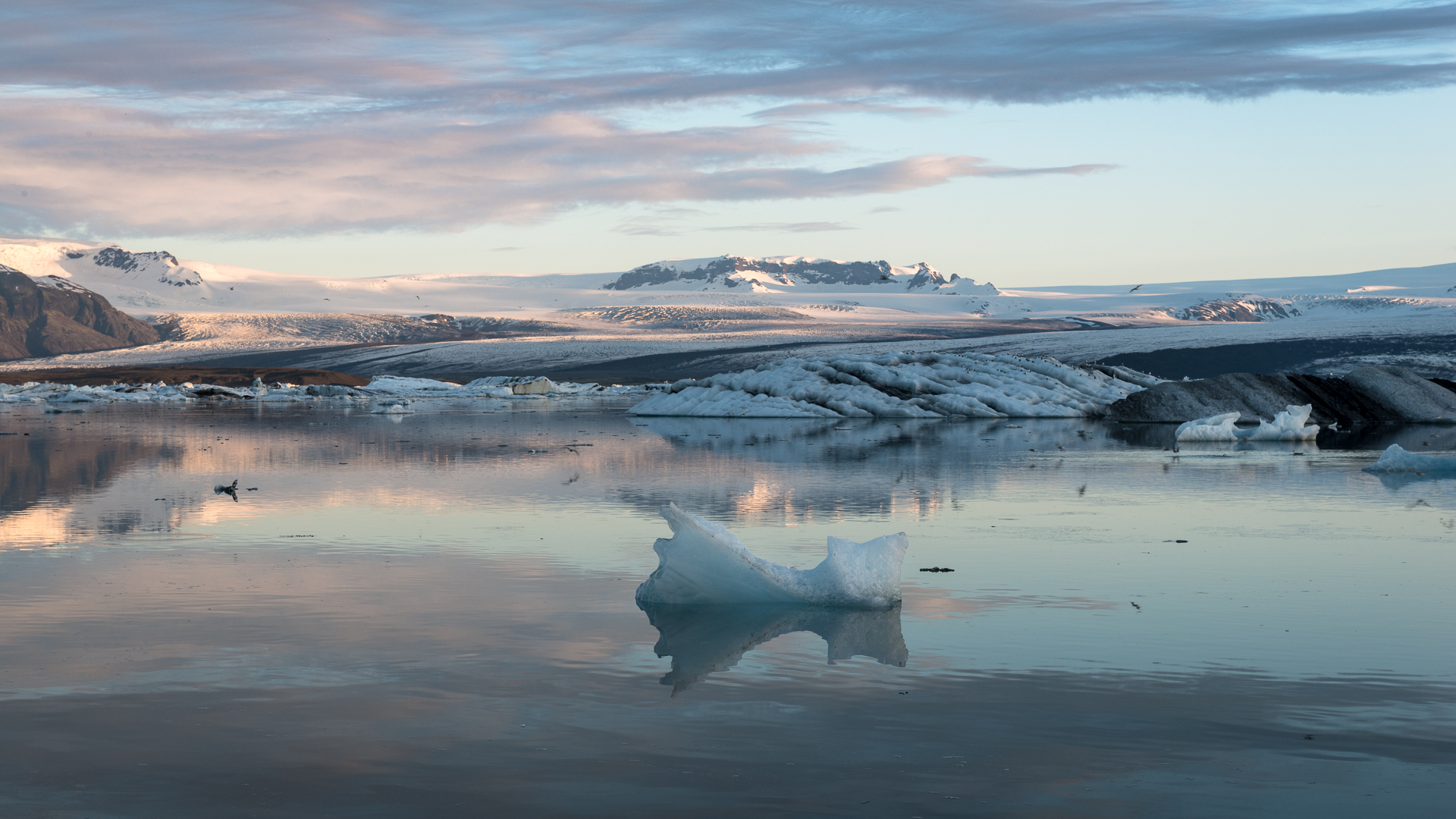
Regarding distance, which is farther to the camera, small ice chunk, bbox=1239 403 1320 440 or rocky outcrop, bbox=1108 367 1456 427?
rocky outcrop, bbox=1108 367 1456 427

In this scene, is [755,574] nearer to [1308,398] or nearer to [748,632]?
[748,632]

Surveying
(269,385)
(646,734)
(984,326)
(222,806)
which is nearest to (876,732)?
(646,734)

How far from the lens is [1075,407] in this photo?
40.4 m

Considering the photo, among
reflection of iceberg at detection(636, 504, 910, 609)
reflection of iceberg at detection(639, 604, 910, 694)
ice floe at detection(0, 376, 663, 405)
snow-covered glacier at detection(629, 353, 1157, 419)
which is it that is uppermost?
reflection of iceberg at detection(636, 504, 910, 609)

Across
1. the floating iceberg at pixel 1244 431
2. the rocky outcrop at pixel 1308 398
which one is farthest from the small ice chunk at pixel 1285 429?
the rocky outcrop at pixel 1308 398

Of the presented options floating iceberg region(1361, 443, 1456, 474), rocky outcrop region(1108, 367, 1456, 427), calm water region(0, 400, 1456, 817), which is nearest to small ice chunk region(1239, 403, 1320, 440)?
rocky outcrop region(1108, 367, 1456, 427)

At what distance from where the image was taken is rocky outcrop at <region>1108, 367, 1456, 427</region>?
35.9 metres

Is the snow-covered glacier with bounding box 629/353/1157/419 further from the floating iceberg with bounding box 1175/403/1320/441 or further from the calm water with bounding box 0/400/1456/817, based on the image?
the calm water with bounding box 0/400/1456/817

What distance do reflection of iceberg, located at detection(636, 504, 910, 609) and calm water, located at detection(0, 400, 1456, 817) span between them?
0.21m

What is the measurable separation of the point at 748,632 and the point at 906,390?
3458 centimetres

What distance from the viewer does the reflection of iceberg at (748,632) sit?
6809mm

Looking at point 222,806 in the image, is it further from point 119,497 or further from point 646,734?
point 119,497

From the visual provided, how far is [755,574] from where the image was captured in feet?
27.0

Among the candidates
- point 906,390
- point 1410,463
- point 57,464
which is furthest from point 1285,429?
point 57,464
